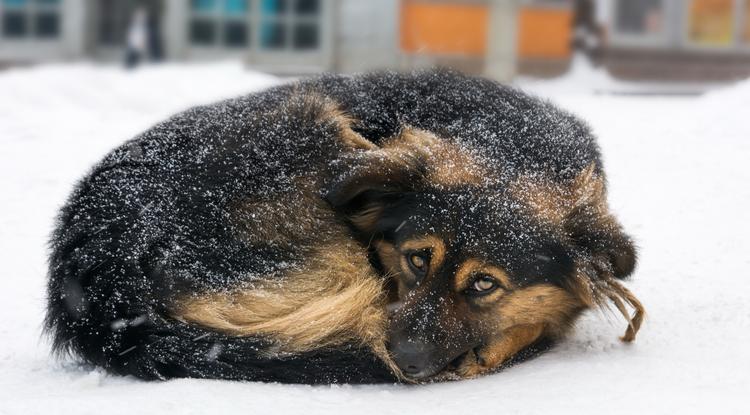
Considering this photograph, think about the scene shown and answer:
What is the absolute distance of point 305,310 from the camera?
2.68 metres

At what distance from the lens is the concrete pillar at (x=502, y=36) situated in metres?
13.6

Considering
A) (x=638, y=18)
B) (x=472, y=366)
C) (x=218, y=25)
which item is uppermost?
(x=638, y=18)

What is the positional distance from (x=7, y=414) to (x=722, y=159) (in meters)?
4.22

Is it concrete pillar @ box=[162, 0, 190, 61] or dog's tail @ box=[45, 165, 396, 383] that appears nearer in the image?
dog's tail @ box=[45, 165, 396, 383]

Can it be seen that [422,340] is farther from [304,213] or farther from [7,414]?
[7,414]

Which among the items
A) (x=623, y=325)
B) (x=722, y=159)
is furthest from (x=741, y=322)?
(x=722, y=159)

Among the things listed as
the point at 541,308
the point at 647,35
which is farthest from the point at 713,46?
the point at 541,308

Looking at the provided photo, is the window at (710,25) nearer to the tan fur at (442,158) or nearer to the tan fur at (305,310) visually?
the tan fur at (442,158)

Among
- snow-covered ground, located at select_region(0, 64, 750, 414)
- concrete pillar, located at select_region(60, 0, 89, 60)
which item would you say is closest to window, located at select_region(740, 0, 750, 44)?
snow-covered ground, located at select_region(0, 64, 750, 414)

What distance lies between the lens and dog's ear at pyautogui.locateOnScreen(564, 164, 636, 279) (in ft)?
9.66

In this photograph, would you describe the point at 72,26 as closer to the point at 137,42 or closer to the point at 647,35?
the point at 137,42

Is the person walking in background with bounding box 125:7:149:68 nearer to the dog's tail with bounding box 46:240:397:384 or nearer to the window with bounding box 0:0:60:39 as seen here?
the window with bounding box 0:0:60:39

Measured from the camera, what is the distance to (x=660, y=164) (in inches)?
212

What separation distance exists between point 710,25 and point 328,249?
1471cm
